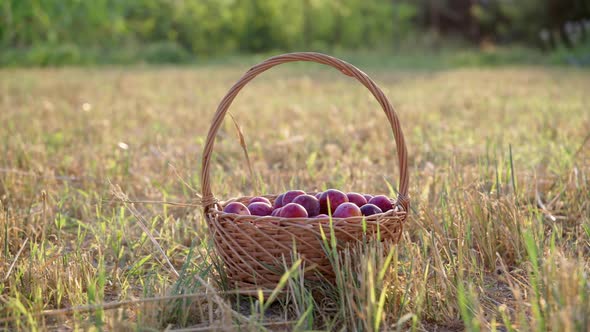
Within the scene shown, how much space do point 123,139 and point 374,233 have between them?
290cm

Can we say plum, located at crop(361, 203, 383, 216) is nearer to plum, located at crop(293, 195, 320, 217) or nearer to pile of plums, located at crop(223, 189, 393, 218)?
pile of plums, located at crop(223, 189, 393, 218)

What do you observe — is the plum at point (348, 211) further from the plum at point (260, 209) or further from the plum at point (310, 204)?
the plum at point (260, 209)

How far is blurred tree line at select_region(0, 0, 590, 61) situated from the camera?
469 inches

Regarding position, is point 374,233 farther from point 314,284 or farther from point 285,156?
point 285,156

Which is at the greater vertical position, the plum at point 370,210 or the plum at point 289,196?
the plum at point 289,196

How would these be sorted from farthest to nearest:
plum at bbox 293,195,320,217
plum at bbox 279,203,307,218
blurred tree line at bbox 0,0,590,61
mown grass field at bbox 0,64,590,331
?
blurred tree line at bbox 0,0,590,61 < plum at bbox 293,195,320,217 < plum at bbox 279,203,307,218 < mown grass field at bbox 0,64,590,331

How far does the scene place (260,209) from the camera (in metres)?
1.97

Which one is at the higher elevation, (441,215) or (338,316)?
(441,215)

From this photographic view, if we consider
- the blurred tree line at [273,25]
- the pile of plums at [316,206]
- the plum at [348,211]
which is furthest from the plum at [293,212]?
the blurred tree line at [273,25]

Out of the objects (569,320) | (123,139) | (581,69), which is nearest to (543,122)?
(123,139)

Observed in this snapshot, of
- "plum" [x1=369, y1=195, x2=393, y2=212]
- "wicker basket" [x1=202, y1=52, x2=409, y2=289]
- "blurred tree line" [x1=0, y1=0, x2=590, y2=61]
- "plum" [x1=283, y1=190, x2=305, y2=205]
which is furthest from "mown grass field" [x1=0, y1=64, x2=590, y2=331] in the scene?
"blurred tree line" [x1=0, y1=0, x2=590, y2=61]

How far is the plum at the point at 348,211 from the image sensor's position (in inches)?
73.0

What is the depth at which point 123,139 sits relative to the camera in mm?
4316

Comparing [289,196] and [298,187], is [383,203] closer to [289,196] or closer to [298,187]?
[289,196]
